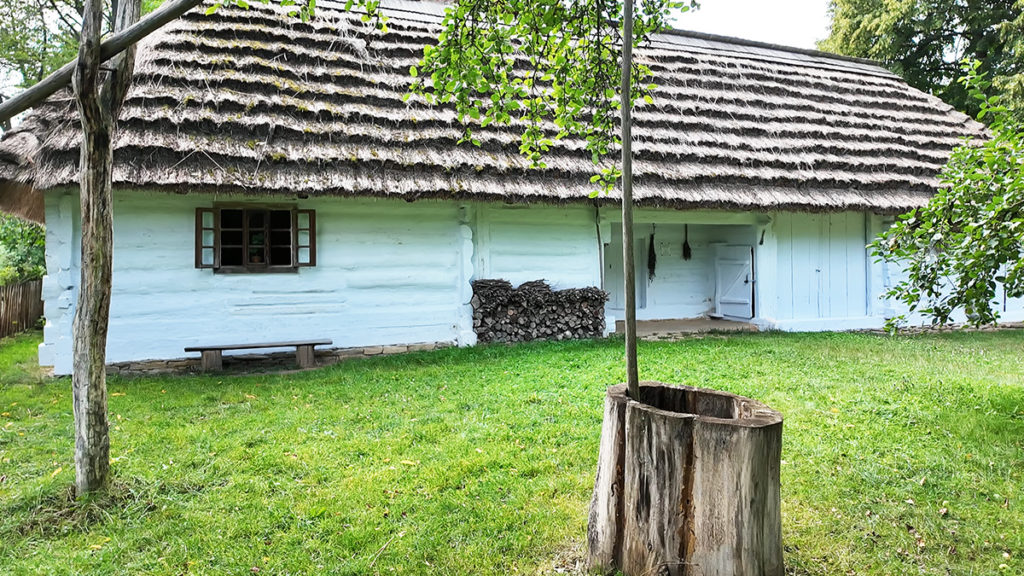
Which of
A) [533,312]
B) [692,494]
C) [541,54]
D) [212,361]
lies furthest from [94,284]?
[533,312]

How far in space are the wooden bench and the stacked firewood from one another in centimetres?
217

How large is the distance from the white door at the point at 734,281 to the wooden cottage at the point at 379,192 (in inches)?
1.8

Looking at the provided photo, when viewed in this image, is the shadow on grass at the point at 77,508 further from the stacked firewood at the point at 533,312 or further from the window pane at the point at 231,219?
the stacked firewood at the point at 533,312

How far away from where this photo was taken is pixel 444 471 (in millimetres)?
3453

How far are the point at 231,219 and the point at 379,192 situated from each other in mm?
2003

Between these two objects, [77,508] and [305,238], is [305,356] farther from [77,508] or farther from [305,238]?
[77,508]

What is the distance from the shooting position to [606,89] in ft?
9.80

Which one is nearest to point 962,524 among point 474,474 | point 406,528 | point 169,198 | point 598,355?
point 474,474

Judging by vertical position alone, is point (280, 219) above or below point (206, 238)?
above

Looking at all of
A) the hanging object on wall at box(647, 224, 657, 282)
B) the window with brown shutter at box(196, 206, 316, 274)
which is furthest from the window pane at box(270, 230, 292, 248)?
the hanging object on wall at box(647, 224, 657, 282)

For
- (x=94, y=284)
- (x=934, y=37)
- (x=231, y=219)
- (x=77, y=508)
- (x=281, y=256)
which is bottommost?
(x=77, y=508)

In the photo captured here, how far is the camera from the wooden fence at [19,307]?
9836 mm

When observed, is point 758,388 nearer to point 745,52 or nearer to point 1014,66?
point 745,52

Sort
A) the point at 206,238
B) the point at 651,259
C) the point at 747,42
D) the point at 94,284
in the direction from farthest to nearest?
the point at 747,42
the point at 651,259
the point at 206,238
the point at 94,284
